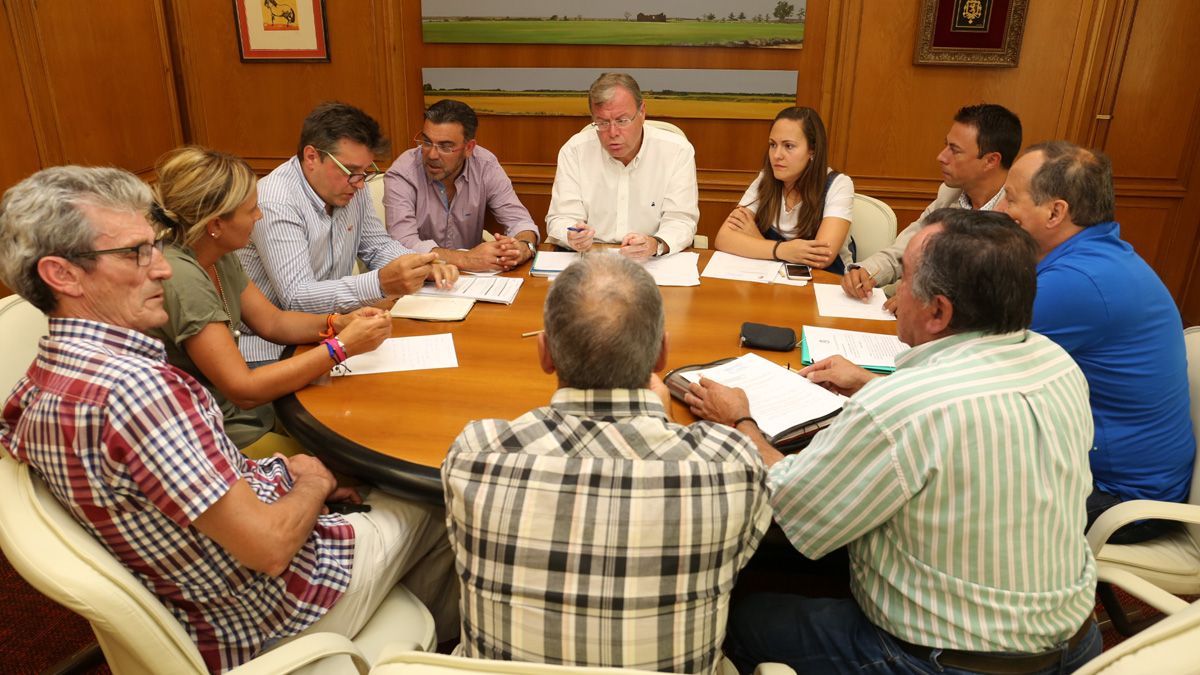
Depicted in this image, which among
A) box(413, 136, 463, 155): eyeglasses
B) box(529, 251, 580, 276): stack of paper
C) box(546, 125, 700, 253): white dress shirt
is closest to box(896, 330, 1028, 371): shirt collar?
box(529, 251, 580, 276): stack of paper

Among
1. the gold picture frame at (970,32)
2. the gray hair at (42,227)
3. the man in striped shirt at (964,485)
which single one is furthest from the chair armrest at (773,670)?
the gold picture frame at (970,32)

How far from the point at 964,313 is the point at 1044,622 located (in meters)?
0.51

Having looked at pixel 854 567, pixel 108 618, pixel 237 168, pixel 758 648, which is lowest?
pixel 758 648

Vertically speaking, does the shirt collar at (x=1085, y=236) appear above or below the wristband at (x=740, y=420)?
above

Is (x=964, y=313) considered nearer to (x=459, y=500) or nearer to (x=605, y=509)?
(x=605, y=509)

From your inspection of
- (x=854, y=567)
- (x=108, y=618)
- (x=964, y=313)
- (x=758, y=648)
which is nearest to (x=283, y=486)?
(x=108, y=618)

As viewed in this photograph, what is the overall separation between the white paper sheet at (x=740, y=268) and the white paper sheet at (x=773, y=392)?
2.55 feet

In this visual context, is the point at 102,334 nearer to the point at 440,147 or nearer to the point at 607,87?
the point at 440,147

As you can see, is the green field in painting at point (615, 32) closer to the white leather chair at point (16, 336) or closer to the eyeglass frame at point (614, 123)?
the eyeglass frame at point (614, 123)

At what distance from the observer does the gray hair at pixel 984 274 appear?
126 cm

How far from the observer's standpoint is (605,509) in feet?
3.41

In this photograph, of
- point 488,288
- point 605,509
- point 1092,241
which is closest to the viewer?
point 605,509

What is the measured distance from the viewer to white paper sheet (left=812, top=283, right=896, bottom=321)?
2309 mm

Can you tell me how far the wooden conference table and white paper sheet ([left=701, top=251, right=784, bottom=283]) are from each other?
113mm
